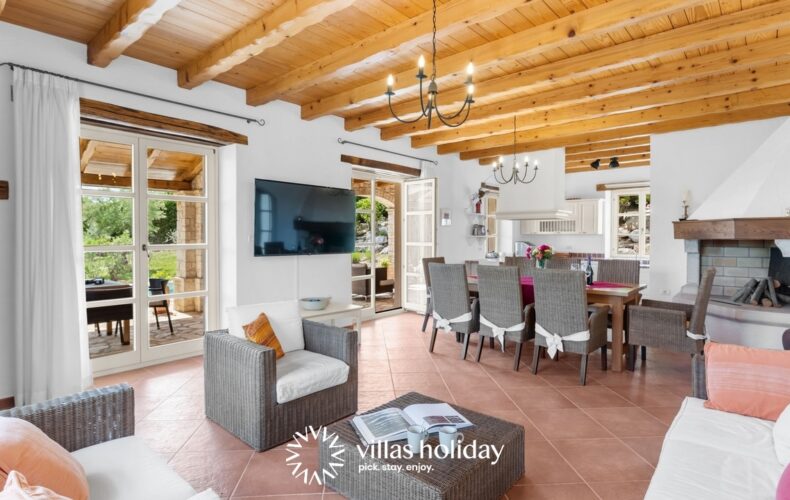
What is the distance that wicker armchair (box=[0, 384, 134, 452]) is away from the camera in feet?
5.13

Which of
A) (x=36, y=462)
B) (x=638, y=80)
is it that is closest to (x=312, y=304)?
(x=36, y=462)

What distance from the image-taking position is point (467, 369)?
3.79m

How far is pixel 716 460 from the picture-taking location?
1.54 m

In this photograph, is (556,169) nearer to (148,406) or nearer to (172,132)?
(172,132)

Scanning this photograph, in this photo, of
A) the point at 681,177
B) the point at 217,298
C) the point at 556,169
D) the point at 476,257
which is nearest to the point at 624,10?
the point at 556,169

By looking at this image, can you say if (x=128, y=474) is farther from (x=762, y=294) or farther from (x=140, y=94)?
(x=762, y=294)

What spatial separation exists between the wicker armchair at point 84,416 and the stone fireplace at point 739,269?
4647 millimetres

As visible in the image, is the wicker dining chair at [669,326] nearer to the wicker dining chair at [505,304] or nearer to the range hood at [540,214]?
the wicker dining chair at [505,304]

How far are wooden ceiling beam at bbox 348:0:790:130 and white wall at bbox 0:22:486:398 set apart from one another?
5.09 ft

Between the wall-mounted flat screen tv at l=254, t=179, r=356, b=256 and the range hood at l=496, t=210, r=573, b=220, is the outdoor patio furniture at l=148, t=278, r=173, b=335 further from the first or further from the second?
the range hood at l=496, t=210, r=573, b=220

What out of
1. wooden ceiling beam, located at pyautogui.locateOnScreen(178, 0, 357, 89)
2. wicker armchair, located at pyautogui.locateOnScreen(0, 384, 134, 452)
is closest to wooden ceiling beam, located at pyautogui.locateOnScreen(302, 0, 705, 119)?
wooden ceiling beam, located at pyautogui.locateOnScreen(178, 0, 357, 89)

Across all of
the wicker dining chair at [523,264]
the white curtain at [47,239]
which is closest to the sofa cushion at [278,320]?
the white curtain at [47,239]

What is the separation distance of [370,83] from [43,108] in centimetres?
248

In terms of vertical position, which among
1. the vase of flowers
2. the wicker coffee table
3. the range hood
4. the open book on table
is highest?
the range hood
